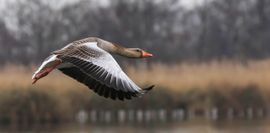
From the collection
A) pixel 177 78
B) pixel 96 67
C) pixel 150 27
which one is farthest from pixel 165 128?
pixel 150 27

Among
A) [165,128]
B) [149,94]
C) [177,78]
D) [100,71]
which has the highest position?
[177,78]

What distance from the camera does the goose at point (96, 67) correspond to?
9164 millimetres

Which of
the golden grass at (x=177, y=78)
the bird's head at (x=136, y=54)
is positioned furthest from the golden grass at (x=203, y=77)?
the bird's head at (x=136, y=54)

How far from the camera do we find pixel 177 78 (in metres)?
26.2

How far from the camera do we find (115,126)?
81.6 ft

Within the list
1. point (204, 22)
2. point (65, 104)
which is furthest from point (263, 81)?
point (204, 22)

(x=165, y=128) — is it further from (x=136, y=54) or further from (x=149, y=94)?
(x=136, y=54)

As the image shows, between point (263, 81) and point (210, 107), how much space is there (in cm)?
155

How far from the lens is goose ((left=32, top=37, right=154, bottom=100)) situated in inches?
361

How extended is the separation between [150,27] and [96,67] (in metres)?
38.3

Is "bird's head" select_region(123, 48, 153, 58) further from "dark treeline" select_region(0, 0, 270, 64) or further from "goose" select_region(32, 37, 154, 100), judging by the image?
"dark treeline" select_region(0, 0, 270, 64)

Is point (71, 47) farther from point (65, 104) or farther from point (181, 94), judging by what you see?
point (181, 94)

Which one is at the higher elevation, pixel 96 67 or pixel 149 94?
pixel 149 94

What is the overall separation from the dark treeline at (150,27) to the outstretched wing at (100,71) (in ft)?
97.8
